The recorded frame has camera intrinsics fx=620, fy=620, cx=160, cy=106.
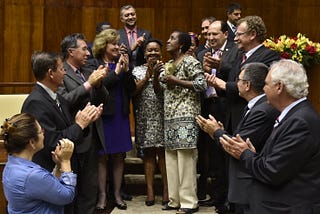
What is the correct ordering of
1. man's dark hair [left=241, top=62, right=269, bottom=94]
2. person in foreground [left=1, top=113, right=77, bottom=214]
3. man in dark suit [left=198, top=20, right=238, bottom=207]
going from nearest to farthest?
person in foreground [left=1, top=113, right=77, bottom=214] < man's dark hair [left=241, top=62, right=269, bottom=94] < man in dark suit [left=198, top=20, right=238, bottom=207]

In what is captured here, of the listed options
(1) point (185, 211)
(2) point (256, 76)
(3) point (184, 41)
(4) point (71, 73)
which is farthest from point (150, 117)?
(2) point (256, 76)

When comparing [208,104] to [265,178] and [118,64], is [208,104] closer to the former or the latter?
[118,64]

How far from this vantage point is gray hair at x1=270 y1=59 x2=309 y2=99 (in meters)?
2.88

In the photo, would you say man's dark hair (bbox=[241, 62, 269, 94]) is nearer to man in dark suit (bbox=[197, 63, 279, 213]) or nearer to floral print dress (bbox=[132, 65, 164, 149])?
man in dark suit (bbox=[197, 63, 279, 213])

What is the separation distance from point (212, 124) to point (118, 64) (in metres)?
1.64

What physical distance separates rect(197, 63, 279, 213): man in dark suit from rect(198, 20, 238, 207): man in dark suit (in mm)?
1386

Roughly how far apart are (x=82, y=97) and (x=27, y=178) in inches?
52.0

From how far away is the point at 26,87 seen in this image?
23.7ft

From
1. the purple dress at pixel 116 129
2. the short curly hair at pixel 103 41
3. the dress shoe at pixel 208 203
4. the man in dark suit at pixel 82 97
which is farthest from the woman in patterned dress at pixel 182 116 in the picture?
the man in dark suit at pixel 82 97

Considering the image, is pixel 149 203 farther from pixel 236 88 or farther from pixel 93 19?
pixel 93 19

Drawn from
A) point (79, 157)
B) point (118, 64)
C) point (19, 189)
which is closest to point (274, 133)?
point (19, 189)

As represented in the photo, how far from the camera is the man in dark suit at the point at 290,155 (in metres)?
2.80

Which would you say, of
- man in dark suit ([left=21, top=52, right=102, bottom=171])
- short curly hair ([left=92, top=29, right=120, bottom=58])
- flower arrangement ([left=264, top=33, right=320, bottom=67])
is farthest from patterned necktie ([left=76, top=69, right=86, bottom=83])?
flower arrangement ([left=264, top=33, right=320, bottom=67])

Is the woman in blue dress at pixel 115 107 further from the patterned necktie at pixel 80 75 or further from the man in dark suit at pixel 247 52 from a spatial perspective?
the man in dark suit at pixel 247 52
